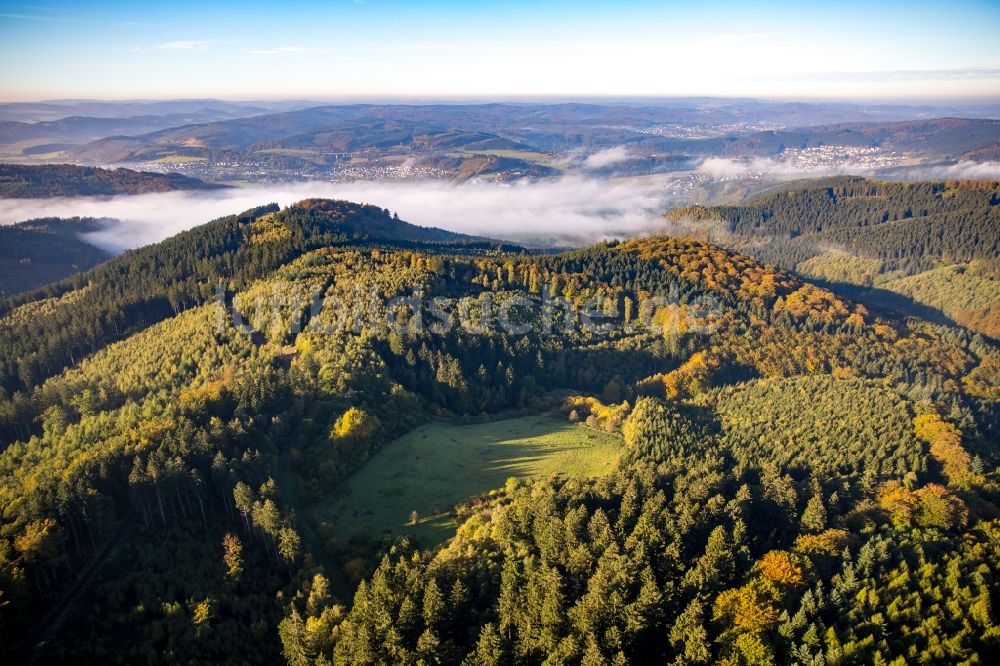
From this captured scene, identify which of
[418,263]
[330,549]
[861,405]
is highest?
[418,263]

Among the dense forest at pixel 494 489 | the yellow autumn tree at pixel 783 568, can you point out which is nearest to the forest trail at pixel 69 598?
the dense forest at pixel 494 489

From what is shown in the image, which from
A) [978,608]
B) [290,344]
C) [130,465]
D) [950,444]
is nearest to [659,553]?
[978,608]

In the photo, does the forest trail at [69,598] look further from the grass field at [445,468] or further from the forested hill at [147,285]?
the forested hill at [147,285]

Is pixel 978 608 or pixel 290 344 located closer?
pixel 978 608

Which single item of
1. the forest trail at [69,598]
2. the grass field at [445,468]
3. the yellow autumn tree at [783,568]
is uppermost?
the yellow autumn tree at [783,568]

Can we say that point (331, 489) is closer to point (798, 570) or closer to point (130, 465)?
point (130, 465)

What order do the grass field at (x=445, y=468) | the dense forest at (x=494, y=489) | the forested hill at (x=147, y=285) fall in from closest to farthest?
the dense forest at (x=494, y=489), the grass field at (x=445, y=468), the forested hill at (x=147, y=285)

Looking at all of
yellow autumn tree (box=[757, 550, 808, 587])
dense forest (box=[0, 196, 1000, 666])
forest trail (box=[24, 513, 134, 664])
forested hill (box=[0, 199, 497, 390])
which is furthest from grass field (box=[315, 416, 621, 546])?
forested hill (box=[0, 199, 497, 390])
